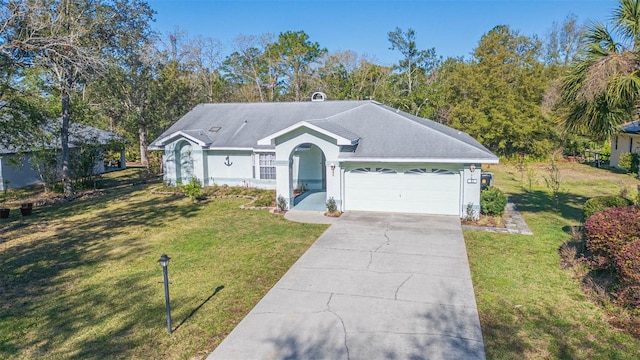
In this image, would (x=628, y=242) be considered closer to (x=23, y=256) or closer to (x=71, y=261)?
(x=71, y=261)

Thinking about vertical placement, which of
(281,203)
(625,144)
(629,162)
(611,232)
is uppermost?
(625,144)

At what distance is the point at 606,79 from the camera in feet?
32.0

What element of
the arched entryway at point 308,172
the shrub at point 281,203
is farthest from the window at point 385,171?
the arched entryway at point 308,172

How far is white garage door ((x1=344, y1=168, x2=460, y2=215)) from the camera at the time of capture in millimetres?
15914

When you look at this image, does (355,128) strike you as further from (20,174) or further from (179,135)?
(20,174)

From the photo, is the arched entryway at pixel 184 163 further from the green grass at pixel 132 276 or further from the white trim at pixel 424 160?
the white trim at pixel 424 160

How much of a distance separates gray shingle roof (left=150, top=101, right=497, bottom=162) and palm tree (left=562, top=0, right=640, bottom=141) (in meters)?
3.60

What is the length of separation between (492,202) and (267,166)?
1131 centimetres

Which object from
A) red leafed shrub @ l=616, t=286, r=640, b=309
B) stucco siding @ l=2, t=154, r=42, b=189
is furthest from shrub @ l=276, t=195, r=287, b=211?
stucco siding @ l=2, t=154, r=42, b=189

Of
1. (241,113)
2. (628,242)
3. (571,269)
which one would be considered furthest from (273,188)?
(628,242)

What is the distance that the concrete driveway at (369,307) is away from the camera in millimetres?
6883

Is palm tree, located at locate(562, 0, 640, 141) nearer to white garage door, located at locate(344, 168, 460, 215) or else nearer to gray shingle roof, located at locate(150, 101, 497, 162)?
gray shingle roof, located at locate(150, 101, 497, 162)

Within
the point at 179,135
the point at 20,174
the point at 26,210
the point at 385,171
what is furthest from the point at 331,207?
the point at 20,174

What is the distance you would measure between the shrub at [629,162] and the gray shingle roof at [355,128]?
1533cm
